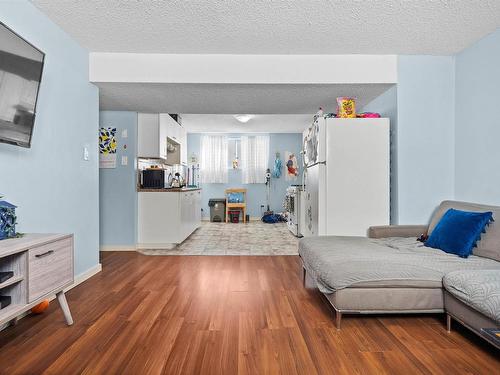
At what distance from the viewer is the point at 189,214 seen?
533 centimetres

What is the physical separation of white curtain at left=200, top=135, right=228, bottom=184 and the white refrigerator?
5.12 metres

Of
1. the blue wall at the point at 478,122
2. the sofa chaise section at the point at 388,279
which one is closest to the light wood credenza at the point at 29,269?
the sofa chaise section at the point at 388,279

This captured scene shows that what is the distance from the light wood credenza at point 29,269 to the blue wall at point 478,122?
344 cm

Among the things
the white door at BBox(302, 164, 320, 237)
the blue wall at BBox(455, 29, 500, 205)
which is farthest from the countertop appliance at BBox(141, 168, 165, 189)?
the blue wall at BBox(455, 29, 500, 205)

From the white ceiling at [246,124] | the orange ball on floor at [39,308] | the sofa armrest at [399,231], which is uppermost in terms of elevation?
the white ceiling at [246,124]

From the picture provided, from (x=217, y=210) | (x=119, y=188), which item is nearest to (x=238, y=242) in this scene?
(x=119, y=188)

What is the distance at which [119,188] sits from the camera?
438 cm

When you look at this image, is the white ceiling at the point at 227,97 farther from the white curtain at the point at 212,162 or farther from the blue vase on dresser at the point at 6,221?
the white curtain at the point at 212,162

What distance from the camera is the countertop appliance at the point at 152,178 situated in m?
4.65

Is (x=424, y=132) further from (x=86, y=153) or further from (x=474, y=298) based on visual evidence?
(x=86, y=153)

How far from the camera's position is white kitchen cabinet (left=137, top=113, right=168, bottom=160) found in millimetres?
4543

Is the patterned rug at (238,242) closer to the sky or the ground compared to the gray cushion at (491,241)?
closer to the ground

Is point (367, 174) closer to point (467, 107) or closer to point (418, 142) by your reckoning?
point (418, 142)

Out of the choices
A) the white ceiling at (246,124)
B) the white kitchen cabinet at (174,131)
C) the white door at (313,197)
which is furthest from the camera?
the white ceiling at (246,124)
